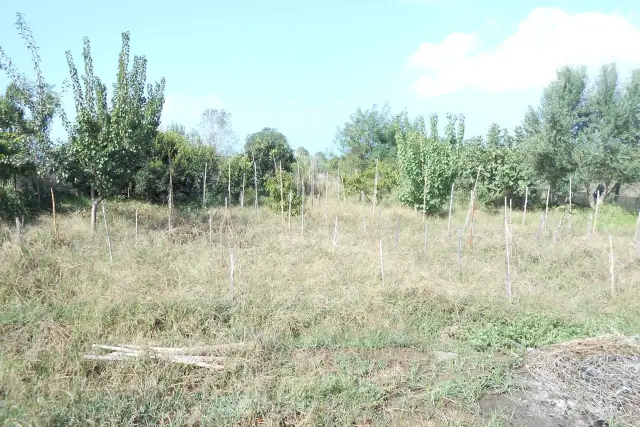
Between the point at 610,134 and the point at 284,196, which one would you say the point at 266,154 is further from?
the point at 610,134

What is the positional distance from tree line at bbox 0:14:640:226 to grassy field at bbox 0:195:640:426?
8.04 ft

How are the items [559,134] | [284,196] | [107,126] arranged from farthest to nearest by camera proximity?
1. [559,134]
2. [284,196]
3. [107,126]

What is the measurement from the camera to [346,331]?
6031mm

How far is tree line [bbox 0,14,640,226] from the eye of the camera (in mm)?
10641

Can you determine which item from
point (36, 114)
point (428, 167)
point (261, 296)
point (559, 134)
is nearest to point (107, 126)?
point (36, 114)

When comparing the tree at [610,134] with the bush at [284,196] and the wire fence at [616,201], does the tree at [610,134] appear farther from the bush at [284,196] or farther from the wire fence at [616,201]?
the bush at [284,196]

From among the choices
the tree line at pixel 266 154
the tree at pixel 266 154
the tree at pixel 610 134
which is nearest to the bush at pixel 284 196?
the tree line at pixel 266 154

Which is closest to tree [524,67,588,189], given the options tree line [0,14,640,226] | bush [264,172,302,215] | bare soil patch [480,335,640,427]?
tree line [0,14,640,226]

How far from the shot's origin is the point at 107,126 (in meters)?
10.7

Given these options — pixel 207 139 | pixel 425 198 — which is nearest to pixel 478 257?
pixel 425 198

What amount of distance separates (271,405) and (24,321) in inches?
126

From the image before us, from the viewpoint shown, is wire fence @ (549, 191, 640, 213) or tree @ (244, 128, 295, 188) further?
wire fence @ (549, 191, 640, 213)

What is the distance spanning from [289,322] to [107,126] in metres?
7.42

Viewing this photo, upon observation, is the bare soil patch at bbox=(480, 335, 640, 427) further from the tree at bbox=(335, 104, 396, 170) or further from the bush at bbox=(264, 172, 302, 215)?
the tree at bbox=(335, 104, 396, 170)
